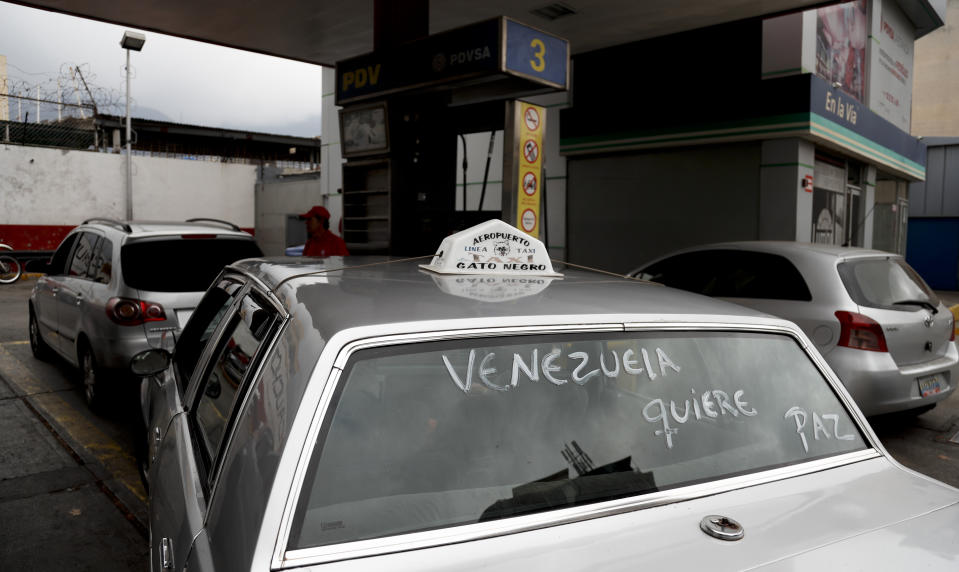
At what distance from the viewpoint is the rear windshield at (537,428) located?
1.55 meters

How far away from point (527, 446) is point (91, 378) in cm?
526

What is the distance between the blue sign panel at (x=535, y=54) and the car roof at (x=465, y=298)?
3.76 m

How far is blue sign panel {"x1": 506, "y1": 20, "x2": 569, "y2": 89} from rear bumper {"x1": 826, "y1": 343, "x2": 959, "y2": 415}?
329 cm

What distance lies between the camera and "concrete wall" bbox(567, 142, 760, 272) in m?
10.5

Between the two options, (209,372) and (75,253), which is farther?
(75,253)

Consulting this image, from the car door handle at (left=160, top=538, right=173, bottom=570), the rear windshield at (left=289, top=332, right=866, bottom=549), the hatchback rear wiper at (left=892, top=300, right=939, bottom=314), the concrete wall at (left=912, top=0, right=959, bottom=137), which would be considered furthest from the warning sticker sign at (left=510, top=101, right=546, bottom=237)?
the concrete wall at (left=912, top=0, right=959, bottom=137)

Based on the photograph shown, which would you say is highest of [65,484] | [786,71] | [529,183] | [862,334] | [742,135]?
[786,71]

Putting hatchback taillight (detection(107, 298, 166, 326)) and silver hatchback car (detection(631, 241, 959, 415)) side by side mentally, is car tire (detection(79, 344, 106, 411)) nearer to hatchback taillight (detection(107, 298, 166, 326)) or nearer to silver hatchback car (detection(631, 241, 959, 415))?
hatchback taillight (detection(107, 298, 166, 326))

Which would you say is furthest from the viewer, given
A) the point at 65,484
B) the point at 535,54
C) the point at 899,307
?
the point at 535,54

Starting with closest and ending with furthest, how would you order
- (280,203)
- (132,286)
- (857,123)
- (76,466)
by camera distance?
(76,466), (132,286), (857,123), (280,203)

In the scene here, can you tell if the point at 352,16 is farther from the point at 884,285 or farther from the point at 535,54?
the point at 884,285

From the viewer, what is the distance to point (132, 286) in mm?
5484

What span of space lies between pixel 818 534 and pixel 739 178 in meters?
9.68

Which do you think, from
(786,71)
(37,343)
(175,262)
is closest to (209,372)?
(175,262)
